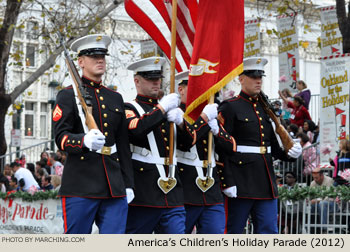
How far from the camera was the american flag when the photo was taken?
28.8 ft

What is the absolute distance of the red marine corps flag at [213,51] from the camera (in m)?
8.48

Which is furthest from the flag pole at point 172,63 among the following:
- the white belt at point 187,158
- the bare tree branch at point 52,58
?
the bare tree branch at point 52,58

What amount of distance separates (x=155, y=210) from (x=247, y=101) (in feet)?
5.66

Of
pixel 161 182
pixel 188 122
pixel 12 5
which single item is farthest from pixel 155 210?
pixel 12 5

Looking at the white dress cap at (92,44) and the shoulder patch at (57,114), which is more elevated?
the white dress cap at (92,44)

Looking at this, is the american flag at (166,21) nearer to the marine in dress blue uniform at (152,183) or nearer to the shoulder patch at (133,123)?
the marine in dress blue uniform at (152,183)

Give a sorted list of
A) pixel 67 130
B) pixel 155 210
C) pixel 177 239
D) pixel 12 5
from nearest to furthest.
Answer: pixel 177 239 → pixel 67 130 → pixel 155 210 → pixel 12 5

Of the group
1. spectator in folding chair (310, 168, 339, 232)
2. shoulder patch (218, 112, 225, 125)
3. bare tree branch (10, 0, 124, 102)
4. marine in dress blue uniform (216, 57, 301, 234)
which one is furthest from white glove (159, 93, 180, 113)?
bare tree branch (10, 0, 124, 102)

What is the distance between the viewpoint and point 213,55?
863cm

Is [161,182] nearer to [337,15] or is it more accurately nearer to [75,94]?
[75,94]

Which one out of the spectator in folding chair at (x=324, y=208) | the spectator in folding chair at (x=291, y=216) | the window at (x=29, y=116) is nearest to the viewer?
the spectator in folding chair at (x=324, y=208)

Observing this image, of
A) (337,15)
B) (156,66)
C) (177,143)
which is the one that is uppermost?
(337,15)

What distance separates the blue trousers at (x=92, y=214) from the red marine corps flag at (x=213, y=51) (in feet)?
4.64

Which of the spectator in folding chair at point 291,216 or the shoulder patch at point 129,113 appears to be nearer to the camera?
the shoulder patch at point 129,113
